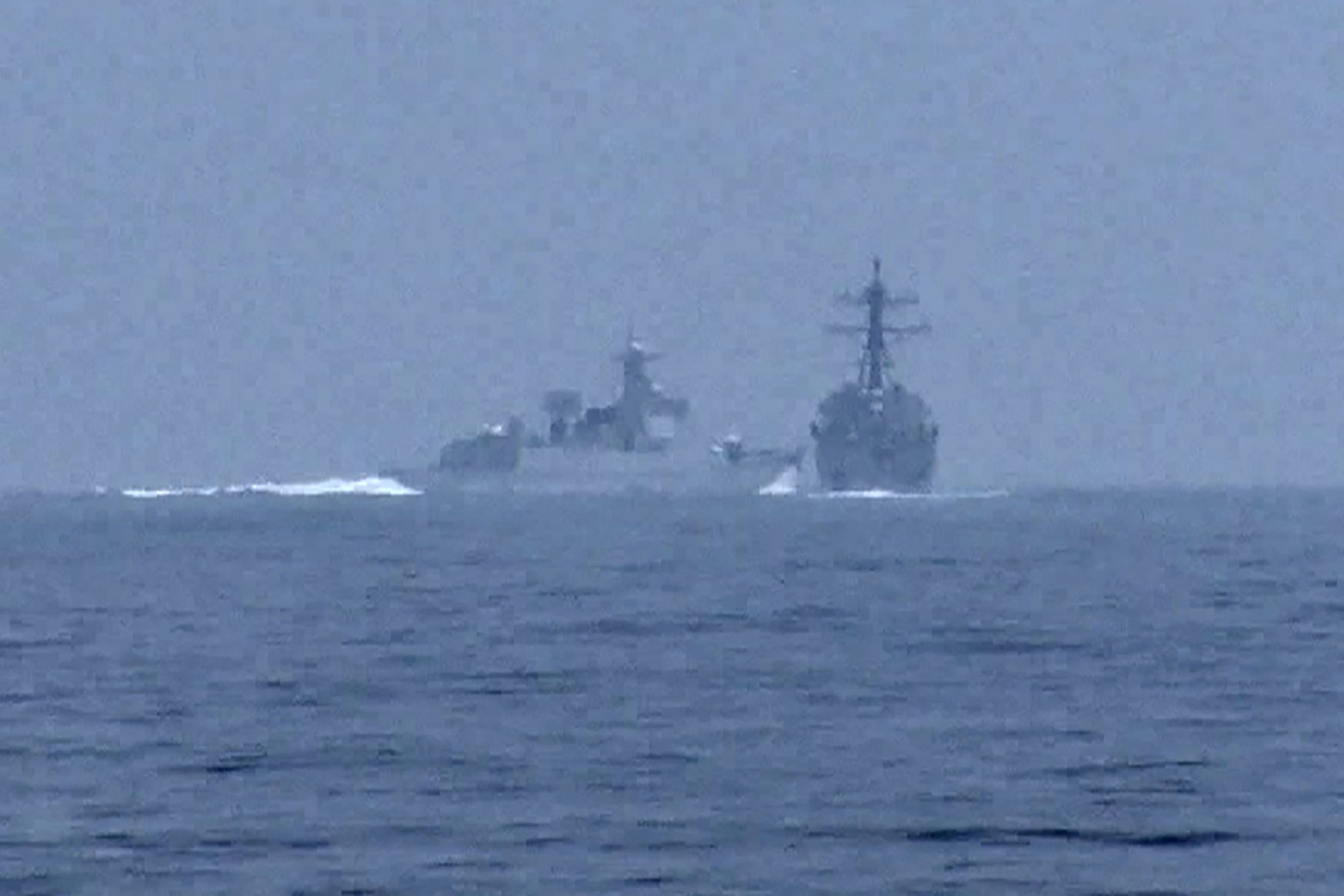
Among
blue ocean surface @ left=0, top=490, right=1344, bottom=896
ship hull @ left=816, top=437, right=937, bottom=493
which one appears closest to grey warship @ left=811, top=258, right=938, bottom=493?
ship hull @ left=816, top=437, right=937, bottom=493

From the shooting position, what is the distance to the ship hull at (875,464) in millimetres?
195125

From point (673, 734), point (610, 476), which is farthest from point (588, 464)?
point (673, 734)

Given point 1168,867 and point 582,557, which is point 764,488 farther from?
point 1168,867

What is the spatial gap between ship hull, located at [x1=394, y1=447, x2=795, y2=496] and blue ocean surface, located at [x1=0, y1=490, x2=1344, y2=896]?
12810 centimetres

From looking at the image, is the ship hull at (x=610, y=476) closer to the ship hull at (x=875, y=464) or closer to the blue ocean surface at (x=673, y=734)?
the ship hull at (x=875, y=464)

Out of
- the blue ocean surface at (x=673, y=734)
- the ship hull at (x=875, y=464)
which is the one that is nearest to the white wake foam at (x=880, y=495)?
the ship hull at (x=875, y=464)

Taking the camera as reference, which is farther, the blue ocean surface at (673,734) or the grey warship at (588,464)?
the grey warship at (588,464)

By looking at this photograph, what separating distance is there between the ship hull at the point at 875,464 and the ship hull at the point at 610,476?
207 inches

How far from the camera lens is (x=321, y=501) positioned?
646 feet

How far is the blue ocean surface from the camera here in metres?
24.2

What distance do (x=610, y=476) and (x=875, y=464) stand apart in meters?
15.9

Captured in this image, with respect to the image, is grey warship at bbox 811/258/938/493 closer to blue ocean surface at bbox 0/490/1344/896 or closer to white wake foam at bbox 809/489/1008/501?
white wake foam at bbox 809/489/1008/501

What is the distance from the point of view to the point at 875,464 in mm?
195875

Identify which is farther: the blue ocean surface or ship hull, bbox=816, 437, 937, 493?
ship hull, bbox=816, 437, 937, 493
